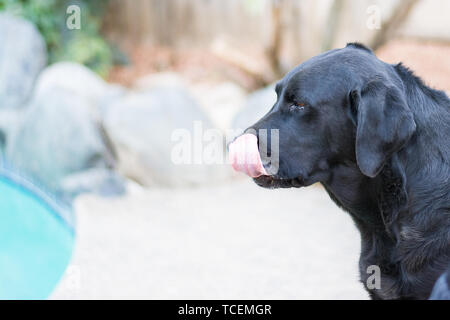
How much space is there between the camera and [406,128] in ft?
7.00

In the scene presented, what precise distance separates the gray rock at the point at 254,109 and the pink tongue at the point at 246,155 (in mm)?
4109

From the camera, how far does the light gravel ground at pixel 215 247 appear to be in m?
4.14

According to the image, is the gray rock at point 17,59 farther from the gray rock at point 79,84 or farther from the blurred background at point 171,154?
the gray rock at point 79,84

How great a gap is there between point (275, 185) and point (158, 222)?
3254 millimetres

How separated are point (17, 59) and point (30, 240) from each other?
9.46 feet

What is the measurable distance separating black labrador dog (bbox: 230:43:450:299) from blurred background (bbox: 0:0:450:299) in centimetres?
174

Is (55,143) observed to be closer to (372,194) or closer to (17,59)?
(17,59)

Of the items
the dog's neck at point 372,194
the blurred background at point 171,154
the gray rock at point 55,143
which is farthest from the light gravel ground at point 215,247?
the dog's neck at point 372,194

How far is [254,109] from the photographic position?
6.59 metres

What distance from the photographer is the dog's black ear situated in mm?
2135

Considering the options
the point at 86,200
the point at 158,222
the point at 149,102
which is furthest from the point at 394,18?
the point at 86,200

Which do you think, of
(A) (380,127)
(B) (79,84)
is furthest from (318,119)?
(B) (79,84)

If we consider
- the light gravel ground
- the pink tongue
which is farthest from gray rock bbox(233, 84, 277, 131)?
the pink tongue
